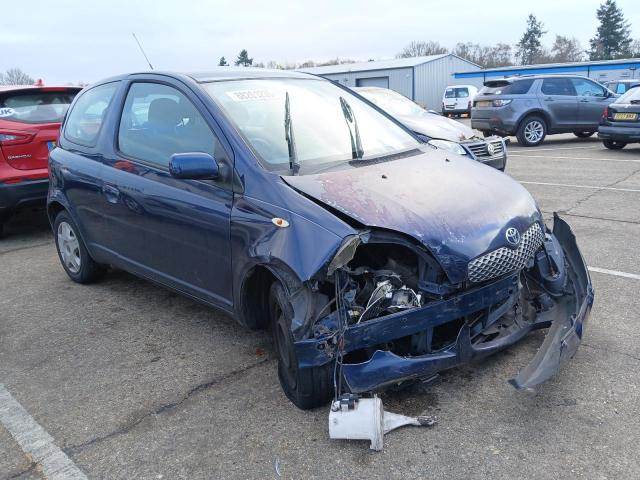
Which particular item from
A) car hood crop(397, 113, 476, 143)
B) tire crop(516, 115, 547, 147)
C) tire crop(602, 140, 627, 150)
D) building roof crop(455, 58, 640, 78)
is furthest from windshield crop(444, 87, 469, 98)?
car hood crop(397, 113, 476, 143)

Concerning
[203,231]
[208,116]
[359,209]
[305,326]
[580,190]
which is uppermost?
[208,116]

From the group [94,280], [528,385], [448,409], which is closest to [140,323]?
[94,280]

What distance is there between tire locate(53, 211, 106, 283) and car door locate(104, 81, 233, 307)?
0.78 metres

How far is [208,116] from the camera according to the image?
136 inches

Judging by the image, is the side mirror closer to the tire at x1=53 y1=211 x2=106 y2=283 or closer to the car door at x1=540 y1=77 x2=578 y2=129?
the tire at x1=53 y1=211 x2=106 y2=283

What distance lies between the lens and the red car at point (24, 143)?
6.48 metres

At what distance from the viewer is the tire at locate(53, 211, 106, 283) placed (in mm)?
4984

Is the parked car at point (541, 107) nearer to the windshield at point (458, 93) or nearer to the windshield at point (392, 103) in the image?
the windshield at point (392, 103)

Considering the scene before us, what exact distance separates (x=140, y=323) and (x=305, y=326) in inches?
78.7

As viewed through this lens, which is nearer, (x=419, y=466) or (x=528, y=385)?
(x=419, y=466)

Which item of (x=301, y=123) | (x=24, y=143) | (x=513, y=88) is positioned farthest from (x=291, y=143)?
(x=513, y=88)

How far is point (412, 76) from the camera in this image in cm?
4441

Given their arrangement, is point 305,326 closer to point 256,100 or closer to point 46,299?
point 256,100

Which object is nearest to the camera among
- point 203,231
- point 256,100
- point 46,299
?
point 203,231
